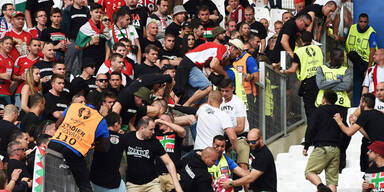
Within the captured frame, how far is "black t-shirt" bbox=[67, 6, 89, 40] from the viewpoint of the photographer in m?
16.9

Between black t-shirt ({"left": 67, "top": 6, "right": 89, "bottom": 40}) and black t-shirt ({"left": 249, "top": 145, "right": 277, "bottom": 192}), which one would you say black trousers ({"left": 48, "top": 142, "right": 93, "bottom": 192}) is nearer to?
black t-shirt ({"left": 249, "top": 145, "right": 277, "bottom": 192})

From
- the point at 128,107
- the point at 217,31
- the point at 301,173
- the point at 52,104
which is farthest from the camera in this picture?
the point at 217,31

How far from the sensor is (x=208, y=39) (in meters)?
17.8

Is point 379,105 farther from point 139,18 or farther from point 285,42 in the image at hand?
point 139,18

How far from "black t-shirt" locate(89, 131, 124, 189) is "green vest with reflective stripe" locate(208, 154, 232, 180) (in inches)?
49.6

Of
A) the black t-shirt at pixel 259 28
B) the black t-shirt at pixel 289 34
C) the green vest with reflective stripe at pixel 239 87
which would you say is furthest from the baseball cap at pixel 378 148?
the black t-shirt at pixel 259 28

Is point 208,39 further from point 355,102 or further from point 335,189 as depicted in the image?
point 335,189

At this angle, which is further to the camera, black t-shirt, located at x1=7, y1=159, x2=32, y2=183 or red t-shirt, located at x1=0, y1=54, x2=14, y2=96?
red t-shirt, located at x1=0, y1=54, x2=14, y2=96

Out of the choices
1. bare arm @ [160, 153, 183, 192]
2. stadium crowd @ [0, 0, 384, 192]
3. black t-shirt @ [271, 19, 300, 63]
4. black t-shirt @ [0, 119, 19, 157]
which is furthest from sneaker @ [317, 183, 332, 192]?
black t-shirt @ [271, 19, 300, 63]

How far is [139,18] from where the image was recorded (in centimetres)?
1773

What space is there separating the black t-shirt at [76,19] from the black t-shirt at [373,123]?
6280 millimetres

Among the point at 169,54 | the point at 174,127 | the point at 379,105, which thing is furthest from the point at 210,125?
the point at 169,54

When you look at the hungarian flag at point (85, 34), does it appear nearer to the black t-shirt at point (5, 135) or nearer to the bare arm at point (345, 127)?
the black t-shirt at point (5, 135)

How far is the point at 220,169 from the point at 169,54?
5175 mm
